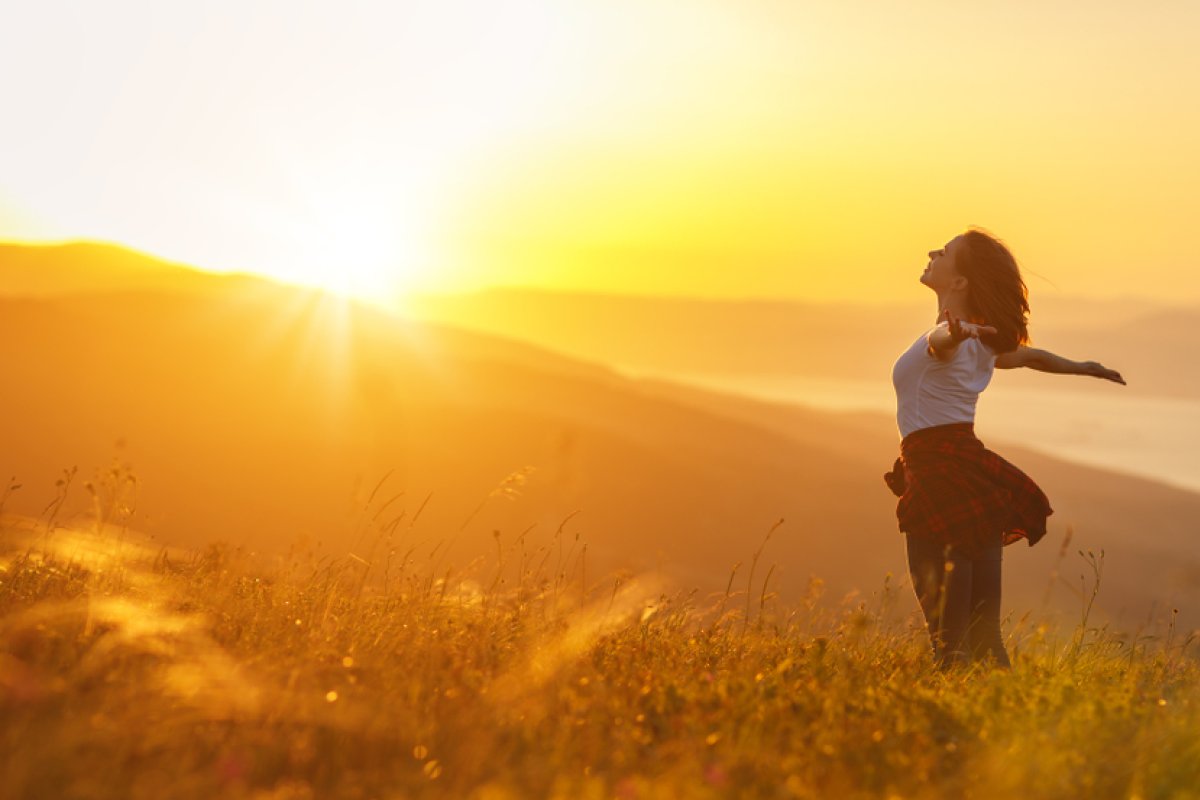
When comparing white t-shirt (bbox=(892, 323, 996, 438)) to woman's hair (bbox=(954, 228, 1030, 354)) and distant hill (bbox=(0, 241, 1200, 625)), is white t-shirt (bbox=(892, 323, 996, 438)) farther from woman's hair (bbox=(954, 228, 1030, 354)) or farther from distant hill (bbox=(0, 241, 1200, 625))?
distant hill (bbox=(0, 241, 1200, 625))

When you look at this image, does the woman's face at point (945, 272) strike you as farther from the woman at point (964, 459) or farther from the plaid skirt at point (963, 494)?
the plaid skirt at point (963, 494)

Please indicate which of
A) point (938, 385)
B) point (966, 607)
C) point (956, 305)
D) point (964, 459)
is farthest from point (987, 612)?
point (956, 305)

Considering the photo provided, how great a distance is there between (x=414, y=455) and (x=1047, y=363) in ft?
128

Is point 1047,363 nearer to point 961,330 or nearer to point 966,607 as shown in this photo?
point 961,330

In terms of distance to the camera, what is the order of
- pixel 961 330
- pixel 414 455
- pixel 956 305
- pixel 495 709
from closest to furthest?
1. pixel 495 709
2. pixel 961 330
3. pixel 956 305
4. pixel 414 455

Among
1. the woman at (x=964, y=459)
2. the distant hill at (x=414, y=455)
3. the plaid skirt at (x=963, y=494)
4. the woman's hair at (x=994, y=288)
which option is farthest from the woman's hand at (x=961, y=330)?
the distant hill at (x=414, y=455)

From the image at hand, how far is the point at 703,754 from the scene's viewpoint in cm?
346

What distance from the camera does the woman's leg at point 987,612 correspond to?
540cm

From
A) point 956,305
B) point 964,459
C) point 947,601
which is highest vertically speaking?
point 956,305

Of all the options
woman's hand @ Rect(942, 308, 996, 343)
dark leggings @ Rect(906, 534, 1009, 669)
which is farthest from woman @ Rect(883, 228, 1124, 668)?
woman's hand @ Rect(942, 308, 996, 343)

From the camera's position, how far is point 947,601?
5.43 meters

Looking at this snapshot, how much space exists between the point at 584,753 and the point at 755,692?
0.98 metres

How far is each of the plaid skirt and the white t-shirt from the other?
0.06 meters

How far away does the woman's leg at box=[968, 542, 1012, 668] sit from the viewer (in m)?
Result: 5.40
